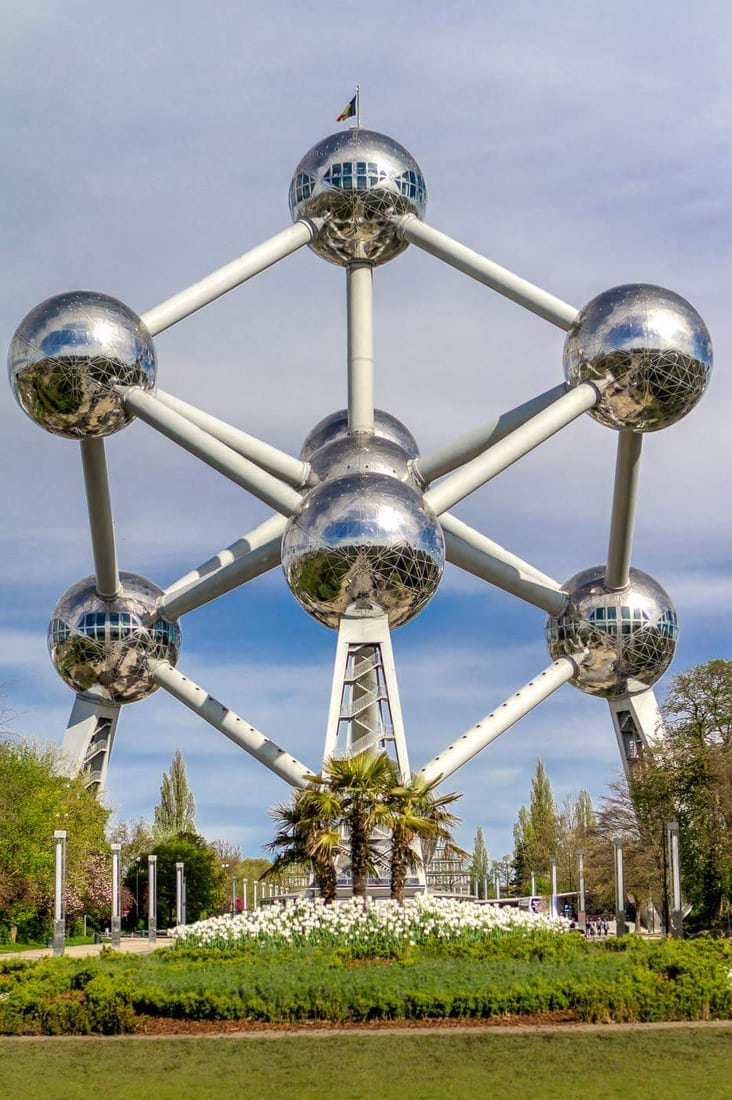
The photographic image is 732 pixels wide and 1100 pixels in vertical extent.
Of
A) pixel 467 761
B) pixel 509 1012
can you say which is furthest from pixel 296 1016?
pixel 467 761

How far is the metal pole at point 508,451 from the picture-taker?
88.0 feet

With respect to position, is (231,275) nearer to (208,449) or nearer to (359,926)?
(208,449)

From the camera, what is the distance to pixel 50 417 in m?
26.5

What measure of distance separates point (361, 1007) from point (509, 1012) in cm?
134

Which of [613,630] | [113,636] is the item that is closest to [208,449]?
[113,636]

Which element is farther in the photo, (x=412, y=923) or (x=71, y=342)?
(x=71, y=342)

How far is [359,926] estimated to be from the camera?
17.7 m

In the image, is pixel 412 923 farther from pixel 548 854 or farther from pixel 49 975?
pixel 548 854

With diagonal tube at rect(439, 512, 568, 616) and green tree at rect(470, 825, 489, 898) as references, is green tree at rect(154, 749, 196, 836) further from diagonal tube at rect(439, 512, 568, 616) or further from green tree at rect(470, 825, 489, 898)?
diagonal tube at rect(439, 512, 568, 616)

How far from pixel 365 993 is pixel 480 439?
17.6 metres

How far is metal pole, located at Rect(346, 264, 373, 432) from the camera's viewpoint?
30109 mm

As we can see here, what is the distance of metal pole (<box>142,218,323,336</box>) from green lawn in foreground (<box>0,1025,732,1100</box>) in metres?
17.5

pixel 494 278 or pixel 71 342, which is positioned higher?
pixel 494 278

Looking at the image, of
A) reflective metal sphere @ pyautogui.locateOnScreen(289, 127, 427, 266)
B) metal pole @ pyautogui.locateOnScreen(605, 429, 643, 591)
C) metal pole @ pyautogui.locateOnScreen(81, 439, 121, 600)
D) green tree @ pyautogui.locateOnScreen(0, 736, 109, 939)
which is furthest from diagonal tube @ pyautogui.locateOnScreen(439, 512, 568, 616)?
green tree @ pyautogui.locateOnScreen(0, 736, 109, 939)
